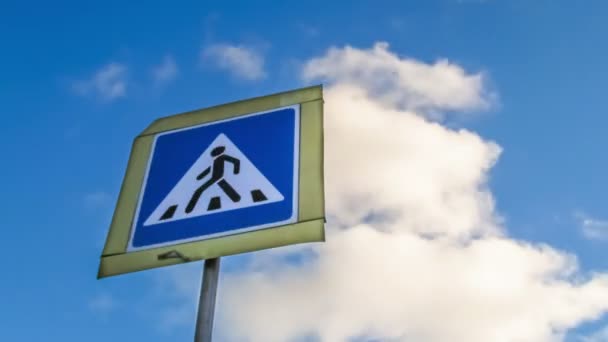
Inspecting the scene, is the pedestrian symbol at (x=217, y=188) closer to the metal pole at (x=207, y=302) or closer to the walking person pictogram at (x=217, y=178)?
the walking person pictogram at (x=217, y=178)

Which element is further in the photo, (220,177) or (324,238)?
(220,177)

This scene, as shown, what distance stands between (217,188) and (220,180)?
4 cm

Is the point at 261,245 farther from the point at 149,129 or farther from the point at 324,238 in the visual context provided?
the point at 149,129

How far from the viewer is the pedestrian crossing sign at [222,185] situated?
89.0 inches

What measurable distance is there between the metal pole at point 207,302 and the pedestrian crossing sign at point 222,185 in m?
0.05

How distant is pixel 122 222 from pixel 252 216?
2.00 ft

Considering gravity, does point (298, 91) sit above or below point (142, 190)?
above

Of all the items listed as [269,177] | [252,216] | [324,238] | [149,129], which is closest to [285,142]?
[269,177]

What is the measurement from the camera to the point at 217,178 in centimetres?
248

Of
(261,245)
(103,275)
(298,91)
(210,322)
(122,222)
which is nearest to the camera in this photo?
(210,322)

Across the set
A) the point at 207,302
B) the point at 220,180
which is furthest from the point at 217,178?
the point at 207,302

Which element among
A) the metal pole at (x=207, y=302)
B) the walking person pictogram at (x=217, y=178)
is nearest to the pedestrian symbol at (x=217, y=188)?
the walking person pictogram at (x=217, y=178)

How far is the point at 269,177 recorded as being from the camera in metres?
2.44

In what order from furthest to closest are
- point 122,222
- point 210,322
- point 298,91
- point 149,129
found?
point 149,129, point 298,91, point 122,222, point 210,322
